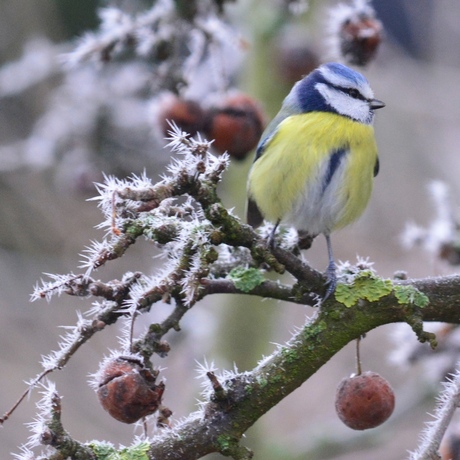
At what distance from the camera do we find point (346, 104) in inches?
63.2

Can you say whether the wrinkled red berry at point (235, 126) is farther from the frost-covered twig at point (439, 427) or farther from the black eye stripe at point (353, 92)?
the frost-covered twig at point (439, 427)

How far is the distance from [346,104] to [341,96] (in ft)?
0.08

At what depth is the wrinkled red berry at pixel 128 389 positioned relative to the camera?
907 mm

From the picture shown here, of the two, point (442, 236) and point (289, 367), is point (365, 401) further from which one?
point (442, 236)

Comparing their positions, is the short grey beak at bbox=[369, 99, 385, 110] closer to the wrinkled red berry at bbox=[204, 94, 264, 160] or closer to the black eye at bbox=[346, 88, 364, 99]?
the black eye at bbox=[346, 88, 364, 99]

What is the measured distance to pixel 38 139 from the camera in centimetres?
261

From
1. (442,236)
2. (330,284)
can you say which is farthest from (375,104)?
(330,284)

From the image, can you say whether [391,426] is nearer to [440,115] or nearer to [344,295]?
[344,295]

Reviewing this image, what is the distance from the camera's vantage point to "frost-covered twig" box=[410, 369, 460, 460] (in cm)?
87

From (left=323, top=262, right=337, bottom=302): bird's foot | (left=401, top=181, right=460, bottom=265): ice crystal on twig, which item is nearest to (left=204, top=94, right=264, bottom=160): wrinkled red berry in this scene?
(left=401, top=181, right=460, bottom=265): ice crystal on twig

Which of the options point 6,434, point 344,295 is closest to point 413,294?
point 344,295

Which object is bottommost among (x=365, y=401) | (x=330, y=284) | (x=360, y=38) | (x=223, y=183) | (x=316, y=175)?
(x=365, y=401)

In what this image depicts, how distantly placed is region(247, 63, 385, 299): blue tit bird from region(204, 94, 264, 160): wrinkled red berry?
5cm

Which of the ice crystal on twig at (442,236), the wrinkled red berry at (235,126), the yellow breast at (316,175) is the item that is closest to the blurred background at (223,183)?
the ice crystal on twig at (442,236)
